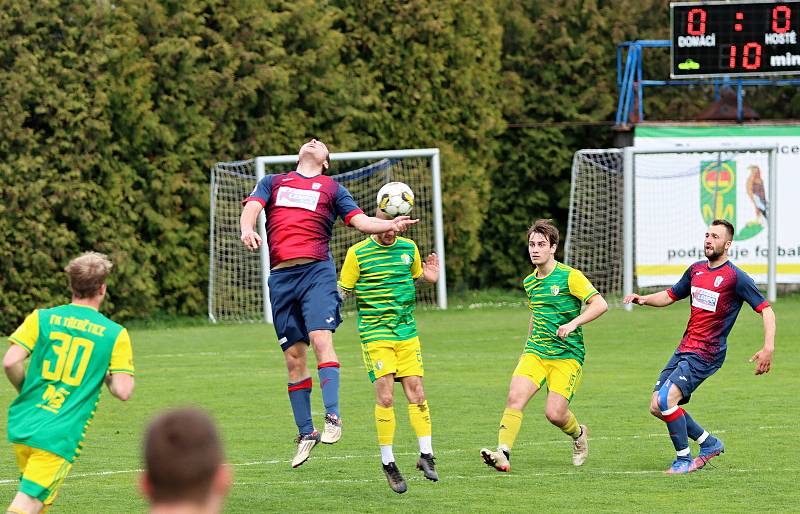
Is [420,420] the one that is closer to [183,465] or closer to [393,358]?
[393,358]

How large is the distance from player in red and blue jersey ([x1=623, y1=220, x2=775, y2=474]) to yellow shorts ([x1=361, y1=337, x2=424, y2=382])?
1.53m

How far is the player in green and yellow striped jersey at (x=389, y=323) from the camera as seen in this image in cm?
936

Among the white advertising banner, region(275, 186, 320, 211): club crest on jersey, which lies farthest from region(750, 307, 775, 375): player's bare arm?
the white advertising banner

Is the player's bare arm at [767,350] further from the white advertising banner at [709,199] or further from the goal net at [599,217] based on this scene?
the goal net at [599,217]

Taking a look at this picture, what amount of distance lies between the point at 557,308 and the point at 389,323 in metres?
1.27

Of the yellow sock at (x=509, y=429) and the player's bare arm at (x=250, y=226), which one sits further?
the yellow sock at (x=509, y=429)

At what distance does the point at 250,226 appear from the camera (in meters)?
9.37

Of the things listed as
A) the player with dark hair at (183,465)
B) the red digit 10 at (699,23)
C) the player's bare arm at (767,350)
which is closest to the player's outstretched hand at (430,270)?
the player's bare arm at (767,350)

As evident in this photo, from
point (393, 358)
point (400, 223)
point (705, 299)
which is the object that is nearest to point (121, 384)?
point (400, 223)

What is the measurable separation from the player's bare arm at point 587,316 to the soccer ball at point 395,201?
133 cm

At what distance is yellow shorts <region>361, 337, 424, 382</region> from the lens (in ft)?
30.7

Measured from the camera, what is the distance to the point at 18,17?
22.1 metres

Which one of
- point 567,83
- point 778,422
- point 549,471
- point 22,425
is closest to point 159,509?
point 22,425

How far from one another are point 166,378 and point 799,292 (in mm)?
15974
